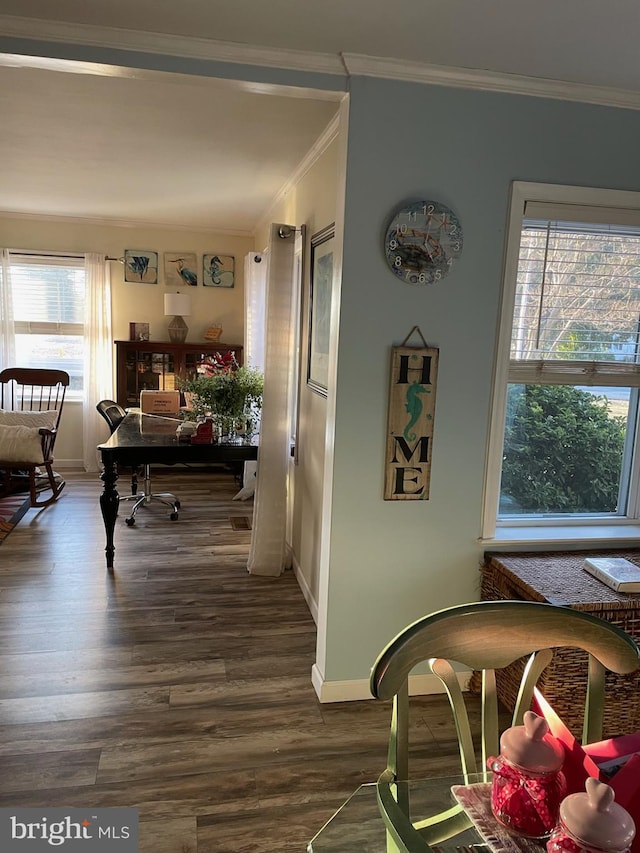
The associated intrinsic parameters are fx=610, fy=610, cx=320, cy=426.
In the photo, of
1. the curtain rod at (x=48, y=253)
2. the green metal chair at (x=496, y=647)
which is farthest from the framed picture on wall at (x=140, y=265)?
the green metal chair at (x=496, y=647)

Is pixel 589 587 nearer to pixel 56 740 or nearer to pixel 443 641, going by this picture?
pixel 443 641

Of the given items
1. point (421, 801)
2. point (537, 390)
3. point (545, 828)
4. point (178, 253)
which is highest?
point (178, 253)

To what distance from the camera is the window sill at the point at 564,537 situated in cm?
264

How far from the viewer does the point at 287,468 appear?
385cm

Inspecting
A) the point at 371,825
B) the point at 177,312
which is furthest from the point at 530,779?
the point at 177,312

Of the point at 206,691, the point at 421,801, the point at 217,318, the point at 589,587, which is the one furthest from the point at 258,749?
the point at 217,318

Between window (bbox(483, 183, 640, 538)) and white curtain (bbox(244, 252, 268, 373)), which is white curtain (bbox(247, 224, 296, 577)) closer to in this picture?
window (bbox(483, 183, 640, 538))

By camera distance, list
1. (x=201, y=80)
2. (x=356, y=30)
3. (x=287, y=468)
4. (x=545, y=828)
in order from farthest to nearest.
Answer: (x=287, y=468)
(x=201, y=80)
(x=356, y=30)
(x=545, y=828)

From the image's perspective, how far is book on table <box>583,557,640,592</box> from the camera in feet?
7.63

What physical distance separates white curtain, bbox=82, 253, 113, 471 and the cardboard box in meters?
1.75

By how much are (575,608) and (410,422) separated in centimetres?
91

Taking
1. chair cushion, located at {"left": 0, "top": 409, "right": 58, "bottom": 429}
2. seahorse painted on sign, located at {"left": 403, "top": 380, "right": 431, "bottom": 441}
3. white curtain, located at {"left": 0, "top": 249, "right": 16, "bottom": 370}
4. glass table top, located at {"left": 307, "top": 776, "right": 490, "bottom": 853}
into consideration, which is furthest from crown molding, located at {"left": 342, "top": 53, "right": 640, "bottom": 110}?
white curtain, located at {"left": 0, "top": 249, "right": 16, "bottom": 370}

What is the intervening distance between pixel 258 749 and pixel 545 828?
4.78ft

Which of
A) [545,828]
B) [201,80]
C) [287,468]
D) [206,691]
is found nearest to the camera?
[545,828]
